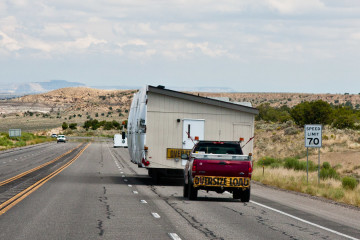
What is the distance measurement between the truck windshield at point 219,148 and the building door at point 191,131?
15.9 feet

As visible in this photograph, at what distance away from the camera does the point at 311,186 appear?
25.9 meters

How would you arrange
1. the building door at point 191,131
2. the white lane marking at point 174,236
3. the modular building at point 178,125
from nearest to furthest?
the white lane marking at point 174,236, the modular building at point 178,125, the building door at point 191,131

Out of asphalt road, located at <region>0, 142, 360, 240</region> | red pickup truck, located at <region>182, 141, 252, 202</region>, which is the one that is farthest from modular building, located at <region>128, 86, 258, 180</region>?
red pickup truck, located at <region>182, 141, 252, 202</region>

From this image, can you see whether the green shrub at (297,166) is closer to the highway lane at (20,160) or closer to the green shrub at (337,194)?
the highway lane at (20,160)

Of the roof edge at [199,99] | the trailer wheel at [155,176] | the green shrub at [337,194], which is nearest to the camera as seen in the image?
the green shrub at [337,194]

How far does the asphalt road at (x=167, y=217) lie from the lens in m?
12.2

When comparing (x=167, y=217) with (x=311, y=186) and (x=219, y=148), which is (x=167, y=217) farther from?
(x=311, y=186)

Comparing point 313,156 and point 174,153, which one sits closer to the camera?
point 174,153

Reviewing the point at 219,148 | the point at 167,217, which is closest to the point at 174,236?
the point at 167,217

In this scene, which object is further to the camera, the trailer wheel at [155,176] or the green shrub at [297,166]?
the green shrub at [297,166]

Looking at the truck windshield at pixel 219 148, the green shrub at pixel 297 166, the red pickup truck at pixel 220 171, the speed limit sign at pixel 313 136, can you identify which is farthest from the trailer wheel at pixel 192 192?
the green shrub at pixel 297 166

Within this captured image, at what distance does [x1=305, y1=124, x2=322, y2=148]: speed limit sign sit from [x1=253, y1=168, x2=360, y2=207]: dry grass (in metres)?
1.67

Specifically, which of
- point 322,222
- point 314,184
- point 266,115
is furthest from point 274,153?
point 266,115

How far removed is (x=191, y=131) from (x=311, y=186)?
5.26 metres
